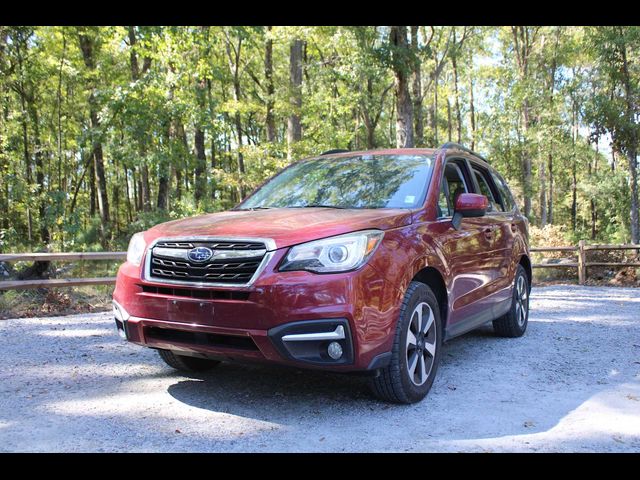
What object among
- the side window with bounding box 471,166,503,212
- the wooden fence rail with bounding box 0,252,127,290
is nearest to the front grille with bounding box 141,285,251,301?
the side window with bounding box 471,166,503,212

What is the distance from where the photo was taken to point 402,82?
42.7 feet

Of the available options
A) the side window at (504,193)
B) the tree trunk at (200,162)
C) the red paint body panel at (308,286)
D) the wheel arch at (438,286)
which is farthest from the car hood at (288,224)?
the tree trunk at (200,162)

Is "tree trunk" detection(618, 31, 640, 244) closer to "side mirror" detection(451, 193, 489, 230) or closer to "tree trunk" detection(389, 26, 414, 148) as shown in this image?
"tree trunk" detection(389, 26, 414, 148)

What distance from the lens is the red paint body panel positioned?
3221 millimetres

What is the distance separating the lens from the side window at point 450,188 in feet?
15.0

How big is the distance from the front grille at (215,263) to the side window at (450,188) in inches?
71.6

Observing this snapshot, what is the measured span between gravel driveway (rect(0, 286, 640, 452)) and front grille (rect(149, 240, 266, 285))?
0.94 metres

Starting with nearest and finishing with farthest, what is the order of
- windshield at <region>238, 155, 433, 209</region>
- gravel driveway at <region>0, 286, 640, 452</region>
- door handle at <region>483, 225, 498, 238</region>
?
1. gravel driveway at <region>0, 286, 640, 452</region>
2. windshield at <region>238, 155, 433, 209</region>
3. door handle at <region>483, 225, 498, 238</region>

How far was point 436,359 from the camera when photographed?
13.5 ft

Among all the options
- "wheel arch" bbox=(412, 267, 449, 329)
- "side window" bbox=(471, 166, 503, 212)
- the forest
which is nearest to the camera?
"wheel arch" bbox=(412, 267, 449, 329)

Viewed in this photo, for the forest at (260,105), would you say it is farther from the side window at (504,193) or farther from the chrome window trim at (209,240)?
the chrome window trim at (209,240)

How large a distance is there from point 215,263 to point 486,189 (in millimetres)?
3560

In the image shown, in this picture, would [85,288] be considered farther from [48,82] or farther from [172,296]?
[48,82]

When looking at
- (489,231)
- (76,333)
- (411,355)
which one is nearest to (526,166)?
(489,231)
